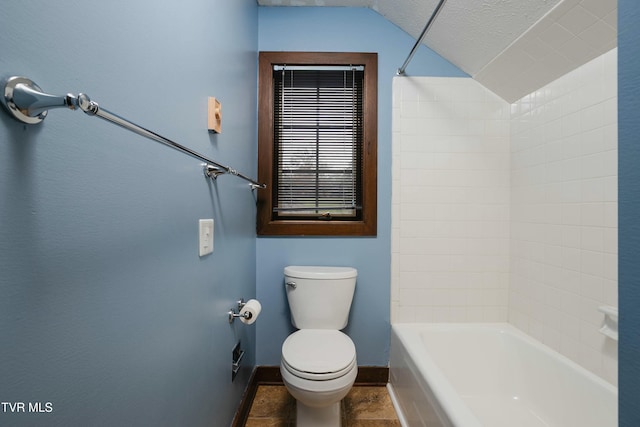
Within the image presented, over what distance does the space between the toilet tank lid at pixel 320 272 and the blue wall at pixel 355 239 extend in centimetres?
8

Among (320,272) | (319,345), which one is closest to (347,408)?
(319,345)

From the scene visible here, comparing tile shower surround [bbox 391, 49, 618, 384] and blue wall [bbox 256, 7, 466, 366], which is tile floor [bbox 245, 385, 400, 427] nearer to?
blue wall [bbox 256, 7, 466, 366]

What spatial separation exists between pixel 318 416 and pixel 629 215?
4.45 feet

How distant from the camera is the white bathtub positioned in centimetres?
103

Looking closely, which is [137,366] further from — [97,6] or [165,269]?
[97,6]

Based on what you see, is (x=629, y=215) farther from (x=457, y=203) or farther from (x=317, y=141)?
(x=317, y=141)

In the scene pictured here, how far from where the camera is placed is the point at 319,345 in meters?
1.30

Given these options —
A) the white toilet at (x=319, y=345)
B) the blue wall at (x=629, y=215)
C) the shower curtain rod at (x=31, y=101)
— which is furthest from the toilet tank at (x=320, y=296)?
the shower curtain rod at (x=31, y=101)

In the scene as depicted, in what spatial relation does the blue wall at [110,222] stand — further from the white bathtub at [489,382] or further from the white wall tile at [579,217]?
the white wall tile at [579,217]

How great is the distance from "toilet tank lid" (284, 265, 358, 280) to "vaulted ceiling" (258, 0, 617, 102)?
4.33ft

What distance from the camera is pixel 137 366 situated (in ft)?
1.96

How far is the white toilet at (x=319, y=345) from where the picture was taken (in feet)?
3.64

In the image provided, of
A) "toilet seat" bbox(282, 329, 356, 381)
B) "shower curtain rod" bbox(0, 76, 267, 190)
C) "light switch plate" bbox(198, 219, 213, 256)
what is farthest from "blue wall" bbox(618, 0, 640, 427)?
"light switch plate" bbox(198, 219, 213, 256)

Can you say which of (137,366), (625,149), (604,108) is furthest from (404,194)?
(137,366)
